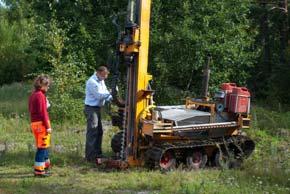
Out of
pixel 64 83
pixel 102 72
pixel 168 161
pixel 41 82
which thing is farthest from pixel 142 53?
pixel 64 83

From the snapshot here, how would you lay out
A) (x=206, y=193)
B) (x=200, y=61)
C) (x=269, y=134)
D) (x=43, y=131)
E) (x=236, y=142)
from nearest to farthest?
1. (x=206, y=193)
2. (x=43, y=131)
3. (x=236, y=142)
4. (x=269, y=134)
5. (x=200, y=61)

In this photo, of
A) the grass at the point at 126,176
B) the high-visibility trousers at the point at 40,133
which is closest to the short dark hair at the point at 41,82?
the high-visibility trousers at the point at 40,133

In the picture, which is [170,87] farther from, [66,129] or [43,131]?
[43,131]

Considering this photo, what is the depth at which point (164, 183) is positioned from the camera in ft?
30.5

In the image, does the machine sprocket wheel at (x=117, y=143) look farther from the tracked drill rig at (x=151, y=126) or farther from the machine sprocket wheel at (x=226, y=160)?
the machine sprocket wheel at (x=226, y=160)

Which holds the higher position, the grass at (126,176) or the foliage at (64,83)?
the foliage at (64,83)

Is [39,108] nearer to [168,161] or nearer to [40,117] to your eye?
[40,117]

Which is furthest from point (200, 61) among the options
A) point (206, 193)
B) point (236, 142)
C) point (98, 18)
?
point (206, 193)

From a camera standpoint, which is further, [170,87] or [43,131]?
[170,87]

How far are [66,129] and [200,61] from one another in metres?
6.23

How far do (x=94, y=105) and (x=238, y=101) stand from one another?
289 cm

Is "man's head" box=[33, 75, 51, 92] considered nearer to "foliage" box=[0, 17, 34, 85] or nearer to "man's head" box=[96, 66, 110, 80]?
"man's head" box=[96, 66, 110, 80]

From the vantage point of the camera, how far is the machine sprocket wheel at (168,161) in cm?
1084

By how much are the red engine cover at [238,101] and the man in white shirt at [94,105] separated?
2470 millimetres
